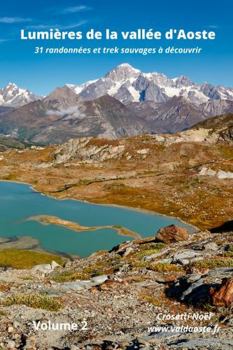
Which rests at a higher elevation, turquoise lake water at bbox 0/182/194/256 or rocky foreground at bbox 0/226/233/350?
rocky foreground at bbox 0/226/233/350

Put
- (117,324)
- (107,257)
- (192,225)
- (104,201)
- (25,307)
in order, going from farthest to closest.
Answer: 1. (104,201)
2. (192,225)
3. (107,257)
4. (25,307)
5. (117,324)

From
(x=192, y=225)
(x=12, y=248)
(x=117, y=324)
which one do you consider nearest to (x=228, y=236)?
(x=117, y=324)

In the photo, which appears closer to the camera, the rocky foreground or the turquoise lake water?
the rocky foreground

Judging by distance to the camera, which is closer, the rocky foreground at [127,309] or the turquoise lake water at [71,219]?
the rocky foreground at [127,309]

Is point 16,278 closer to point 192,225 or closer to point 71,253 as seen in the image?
point 71,253

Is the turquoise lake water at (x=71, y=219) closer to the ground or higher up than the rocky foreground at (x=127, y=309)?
closer to the ground
